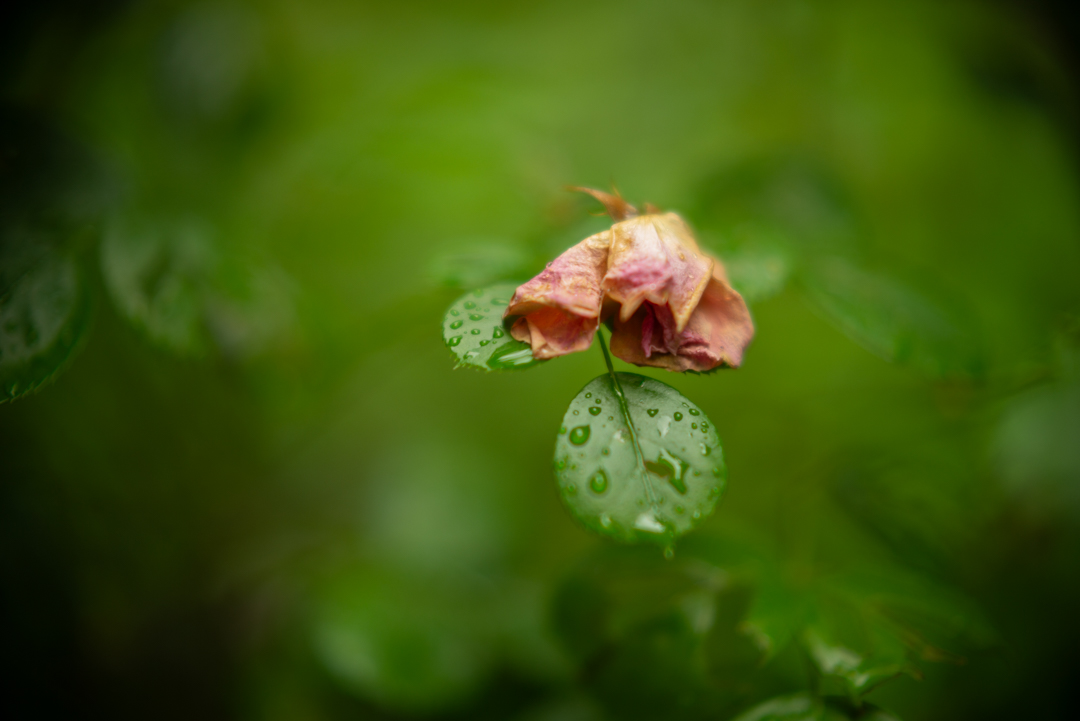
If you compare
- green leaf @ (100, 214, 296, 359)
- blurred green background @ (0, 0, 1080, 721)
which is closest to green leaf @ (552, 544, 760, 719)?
blurred green background @ (0, 0, 1080, 721)

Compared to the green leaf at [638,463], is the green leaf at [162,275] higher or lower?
higher

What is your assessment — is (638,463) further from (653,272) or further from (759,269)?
(759,269)

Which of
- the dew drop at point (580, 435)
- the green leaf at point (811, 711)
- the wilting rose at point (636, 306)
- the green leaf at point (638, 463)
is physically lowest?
the green leaf at point (811, 711)

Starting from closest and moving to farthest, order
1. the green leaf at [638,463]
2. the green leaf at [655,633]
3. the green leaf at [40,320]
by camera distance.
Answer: the green leaf at [638,463] < the green leaf at [40,320] < the green leaf at [655,633]

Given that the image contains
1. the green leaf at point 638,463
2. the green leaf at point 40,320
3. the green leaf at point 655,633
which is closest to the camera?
the green leaf at point 638,463

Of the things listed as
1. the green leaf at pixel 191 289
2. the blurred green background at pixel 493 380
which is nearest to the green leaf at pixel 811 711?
the blurred green background at pixel 493 380

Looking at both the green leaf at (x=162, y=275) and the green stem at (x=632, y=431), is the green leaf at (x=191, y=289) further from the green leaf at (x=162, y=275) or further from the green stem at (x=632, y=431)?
the green stem at (x=632, y=431)

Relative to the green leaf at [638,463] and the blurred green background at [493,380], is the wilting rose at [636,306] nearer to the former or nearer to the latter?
the green leaf at [638,463]

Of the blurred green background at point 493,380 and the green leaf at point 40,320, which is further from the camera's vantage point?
the blurred green background at point 493,380

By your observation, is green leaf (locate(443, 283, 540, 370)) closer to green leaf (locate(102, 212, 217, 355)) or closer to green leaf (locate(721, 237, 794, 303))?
green leaf (locate(721, 237, 794, 303))

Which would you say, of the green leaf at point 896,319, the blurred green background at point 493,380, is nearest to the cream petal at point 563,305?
the blurred green background at point 493,380
